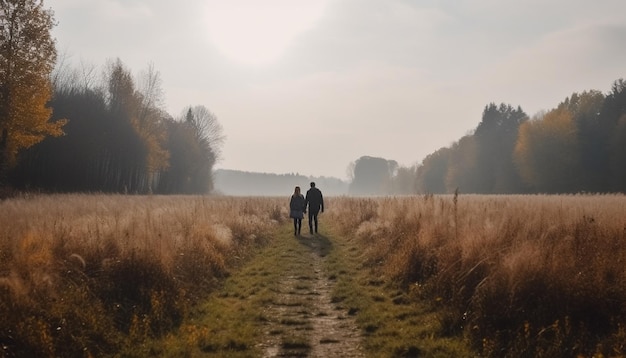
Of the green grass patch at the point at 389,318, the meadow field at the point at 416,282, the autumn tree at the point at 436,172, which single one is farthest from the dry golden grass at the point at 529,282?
the autumn tree at the point at 436,172

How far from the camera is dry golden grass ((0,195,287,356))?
5.54m

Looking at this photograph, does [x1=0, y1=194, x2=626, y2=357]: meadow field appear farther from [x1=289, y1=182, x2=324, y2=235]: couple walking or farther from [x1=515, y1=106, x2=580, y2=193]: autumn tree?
[x1=515, y1=106, x2=580, y2=193]: autumn tree

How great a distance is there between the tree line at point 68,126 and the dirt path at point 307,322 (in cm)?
2053

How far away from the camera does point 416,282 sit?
884cm

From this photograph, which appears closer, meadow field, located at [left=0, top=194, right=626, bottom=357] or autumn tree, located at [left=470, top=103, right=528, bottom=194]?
meadow field, located at [left=0, top=194, right=626, bottom=357]

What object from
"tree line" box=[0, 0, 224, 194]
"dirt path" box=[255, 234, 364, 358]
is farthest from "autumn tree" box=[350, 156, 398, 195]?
"dirt path" box=[255, 234, 364, 358]

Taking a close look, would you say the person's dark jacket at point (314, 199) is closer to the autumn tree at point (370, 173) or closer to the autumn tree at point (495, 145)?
the autumn tree at point (495, 145)

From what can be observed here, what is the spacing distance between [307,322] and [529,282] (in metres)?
3.57

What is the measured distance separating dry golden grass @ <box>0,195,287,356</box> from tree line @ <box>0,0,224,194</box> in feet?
51.3

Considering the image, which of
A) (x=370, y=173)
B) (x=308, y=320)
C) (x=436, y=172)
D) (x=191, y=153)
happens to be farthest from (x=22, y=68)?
(x=370, y=173)

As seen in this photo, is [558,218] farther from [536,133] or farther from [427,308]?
[536,133]

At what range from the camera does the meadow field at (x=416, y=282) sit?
553 cm

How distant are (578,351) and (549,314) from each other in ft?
2.55

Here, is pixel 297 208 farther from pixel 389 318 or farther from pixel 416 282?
pixel 389 318
